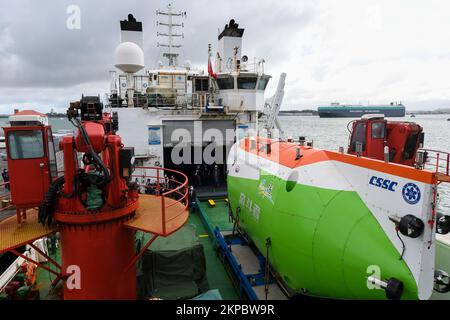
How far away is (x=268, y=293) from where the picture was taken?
699 centimetres

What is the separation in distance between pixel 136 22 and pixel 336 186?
61.5 ft

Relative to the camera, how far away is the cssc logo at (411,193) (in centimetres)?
417

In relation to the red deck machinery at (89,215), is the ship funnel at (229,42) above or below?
above

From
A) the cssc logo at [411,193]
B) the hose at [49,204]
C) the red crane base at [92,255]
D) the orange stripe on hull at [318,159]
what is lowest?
the red crane base at [92,255]

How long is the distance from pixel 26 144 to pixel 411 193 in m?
6.39

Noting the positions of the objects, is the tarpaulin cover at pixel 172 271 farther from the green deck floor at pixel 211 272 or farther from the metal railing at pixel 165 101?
the metal railing at pixel 165 101

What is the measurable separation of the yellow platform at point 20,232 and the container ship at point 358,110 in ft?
386

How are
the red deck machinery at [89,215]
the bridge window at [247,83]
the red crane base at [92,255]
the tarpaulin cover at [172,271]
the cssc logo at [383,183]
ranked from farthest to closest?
the bridge window at [247,83]
the tarpaulin cover at [172,271]
the red crane base at [92,255]
the red deck machinery at [89,215]
the cssc logo at [383,183]

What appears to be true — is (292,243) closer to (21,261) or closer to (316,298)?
(316,298)

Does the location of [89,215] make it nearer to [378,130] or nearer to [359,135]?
[359,135]

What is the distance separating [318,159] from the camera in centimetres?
613

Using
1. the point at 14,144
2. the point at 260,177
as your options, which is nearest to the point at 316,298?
the point at 260,177

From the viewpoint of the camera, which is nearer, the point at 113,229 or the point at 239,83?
the point at 113,229

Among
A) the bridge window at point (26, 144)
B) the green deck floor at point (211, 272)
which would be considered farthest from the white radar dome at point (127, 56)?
the bridge window at point (26, 144)
